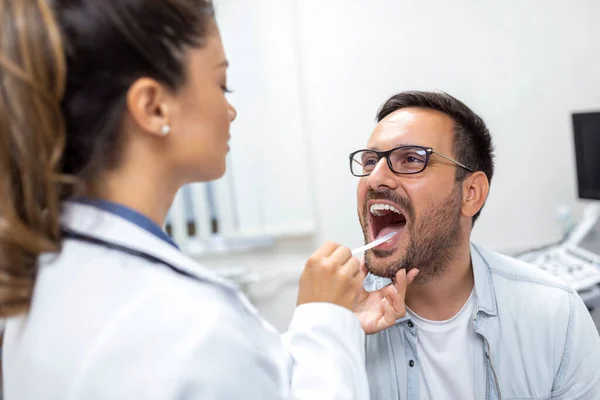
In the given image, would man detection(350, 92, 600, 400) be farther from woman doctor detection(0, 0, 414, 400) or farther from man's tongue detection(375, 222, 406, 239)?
woman doctor detection(0, 0, 414, 400)

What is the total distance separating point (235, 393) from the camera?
561 millimetres

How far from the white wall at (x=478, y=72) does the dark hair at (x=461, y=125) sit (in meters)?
1.09

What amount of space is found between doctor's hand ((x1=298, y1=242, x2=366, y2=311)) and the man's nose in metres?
0.38

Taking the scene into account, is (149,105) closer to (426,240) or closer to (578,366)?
(426,240)

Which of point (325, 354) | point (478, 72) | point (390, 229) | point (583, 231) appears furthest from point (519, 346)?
point (478, 72)

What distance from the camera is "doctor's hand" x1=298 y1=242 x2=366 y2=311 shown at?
0.78 m

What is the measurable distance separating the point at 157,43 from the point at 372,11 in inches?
75.8

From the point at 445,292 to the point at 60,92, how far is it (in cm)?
99

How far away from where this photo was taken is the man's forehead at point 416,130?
1189mm

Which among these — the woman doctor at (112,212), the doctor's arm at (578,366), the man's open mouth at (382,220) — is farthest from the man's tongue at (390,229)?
the woman doctor at (112,212)

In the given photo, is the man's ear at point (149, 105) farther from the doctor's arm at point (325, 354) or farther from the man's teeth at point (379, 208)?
the man's teeth at point (379, 208)

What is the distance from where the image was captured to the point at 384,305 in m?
1.14

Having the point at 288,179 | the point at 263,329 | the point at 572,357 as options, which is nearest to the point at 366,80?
the point at 288,179

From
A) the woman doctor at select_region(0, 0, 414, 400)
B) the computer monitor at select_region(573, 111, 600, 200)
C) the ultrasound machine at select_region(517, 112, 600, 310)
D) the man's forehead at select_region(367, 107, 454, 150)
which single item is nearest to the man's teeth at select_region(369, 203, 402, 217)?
the man's forehead at select_region(367, 107, 454, 150)
